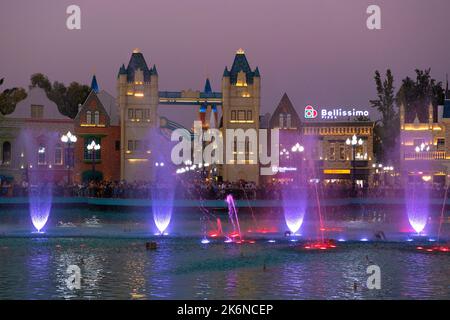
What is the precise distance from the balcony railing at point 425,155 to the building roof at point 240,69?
20525 millimetres

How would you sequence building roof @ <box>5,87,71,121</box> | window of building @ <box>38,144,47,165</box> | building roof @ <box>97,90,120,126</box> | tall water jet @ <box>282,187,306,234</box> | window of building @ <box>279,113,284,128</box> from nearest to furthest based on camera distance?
tall water jet @ <box>282,187,306,234</box>
window of building @ <box>38,144,47,165</box>
building roof @ <box>5,87,71,121</box>
building roof @ <box>97,90,120,126</box>
window of building @ <box>279,113,284,128</box>

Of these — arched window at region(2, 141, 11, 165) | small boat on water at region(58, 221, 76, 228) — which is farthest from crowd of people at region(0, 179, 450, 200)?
arched window at region(2, 141, 11, 165)

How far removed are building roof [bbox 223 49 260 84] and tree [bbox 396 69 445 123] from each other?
70.4ft

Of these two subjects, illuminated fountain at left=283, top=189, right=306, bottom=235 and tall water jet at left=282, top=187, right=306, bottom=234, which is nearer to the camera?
illuminated fountain at left=283, top=189, right=306, bottom=235

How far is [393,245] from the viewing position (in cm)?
3847

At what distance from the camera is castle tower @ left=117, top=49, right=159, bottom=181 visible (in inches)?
3812

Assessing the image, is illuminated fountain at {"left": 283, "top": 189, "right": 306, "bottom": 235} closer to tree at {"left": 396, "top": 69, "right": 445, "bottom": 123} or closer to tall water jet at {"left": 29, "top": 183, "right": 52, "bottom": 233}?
tall water jet at {"left": 29, "top": 183, "right": 52, "bottom": 233}

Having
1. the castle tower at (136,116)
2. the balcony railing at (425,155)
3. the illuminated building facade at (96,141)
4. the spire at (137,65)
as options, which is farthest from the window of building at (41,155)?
the balcony railing at (425,155)

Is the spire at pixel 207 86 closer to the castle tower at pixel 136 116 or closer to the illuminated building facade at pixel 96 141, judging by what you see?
the castle tower at pixel 136 116

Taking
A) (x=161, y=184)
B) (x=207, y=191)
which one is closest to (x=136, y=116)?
(x=161, y=184)

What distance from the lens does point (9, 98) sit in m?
112

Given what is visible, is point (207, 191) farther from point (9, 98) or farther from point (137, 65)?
point (9, 98)
